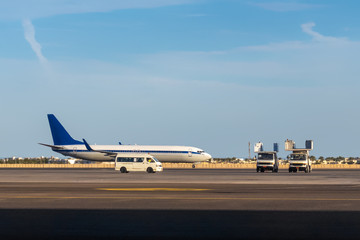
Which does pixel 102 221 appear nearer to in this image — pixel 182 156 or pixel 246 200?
pixel 246 200

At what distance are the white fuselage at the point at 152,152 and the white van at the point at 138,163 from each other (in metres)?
44.8

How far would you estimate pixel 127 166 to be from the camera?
6550 cm

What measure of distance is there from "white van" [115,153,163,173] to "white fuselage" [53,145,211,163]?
44813mm

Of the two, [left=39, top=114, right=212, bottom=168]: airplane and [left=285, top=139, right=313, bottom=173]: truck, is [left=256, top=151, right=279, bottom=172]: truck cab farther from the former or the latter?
[left=39, top=114, right=212, bottom=168]: airplane

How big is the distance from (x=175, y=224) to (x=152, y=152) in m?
95.5

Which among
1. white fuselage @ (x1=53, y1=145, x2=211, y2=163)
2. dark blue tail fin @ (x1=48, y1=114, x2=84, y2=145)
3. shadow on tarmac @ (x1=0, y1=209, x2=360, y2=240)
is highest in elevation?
dark blue tail fin @ (x1=48, y1=114, x2=84, y2=145)

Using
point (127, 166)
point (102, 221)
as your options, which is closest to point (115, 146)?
point (127, 166)

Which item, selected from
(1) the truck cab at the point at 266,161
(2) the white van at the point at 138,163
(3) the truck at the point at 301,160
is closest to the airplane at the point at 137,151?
(1) the truck cab at the point at 266,161

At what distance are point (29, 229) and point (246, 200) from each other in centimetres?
1115

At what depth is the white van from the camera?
64.4 meters

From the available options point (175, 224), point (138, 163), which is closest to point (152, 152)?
point (138, 163)

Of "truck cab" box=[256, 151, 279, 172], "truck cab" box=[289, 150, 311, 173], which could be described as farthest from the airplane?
"truck cab" box=[289, 150, 311, 173]

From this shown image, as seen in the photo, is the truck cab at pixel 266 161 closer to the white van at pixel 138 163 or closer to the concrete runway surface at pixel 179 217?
the white van at pixel 138 163

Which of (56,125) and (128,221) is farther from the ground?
(56,125)
